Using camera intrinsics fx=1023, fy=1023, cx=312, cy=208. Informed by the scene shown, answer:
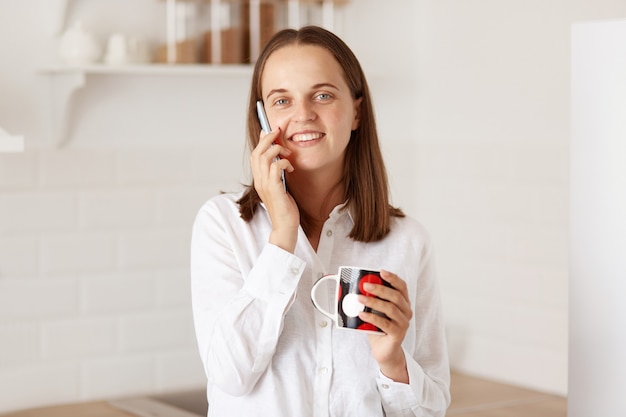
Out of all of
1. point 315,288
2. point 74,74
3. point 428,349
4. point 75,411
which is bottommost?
point 75,411

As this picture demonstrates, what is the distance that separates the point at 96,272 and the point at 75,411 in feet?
0.99

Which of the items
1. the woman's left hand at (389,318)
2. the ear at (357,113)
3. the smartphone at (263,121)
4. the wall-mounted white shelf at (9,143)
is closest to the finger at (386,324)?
the woman's left hand at (389,318)

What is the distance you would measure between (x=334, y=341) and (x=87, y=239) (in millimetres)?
1056

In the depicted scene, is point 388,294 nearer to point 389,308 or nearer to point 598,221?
point 389,308

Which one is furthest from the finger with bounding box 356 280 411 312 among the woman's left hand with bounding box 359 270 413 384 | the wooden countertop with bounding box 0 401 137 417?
the wooden countertop with bounding box 0 401 137 417

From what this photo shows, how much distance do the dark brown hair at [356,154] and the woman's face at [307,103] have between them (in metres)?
0.02

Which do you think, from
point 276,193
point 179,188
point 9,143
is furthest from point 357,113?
point 179,188

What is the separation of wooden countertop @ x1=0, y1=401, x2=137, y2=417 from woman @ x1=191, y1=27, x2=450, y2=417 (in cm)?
85

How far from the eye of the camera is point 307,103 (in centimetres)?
133

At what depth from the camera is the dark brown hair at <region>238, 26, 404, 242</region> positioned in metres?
1.37

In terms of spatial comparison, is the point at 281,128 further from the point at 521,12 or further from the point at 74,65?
the point at 521,12

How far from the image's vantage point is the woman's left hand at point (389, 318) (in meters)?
1.21

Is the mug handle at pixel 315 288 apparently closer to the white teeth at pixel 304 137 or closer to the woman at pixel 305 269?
the woman at pixel 305 269

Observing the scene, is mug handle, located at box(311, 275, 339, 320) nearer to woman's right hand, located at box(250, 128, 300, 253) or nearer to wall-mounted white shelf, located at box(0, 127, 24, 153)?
woman's right hand, located at box(250, 128, 300, 253)
